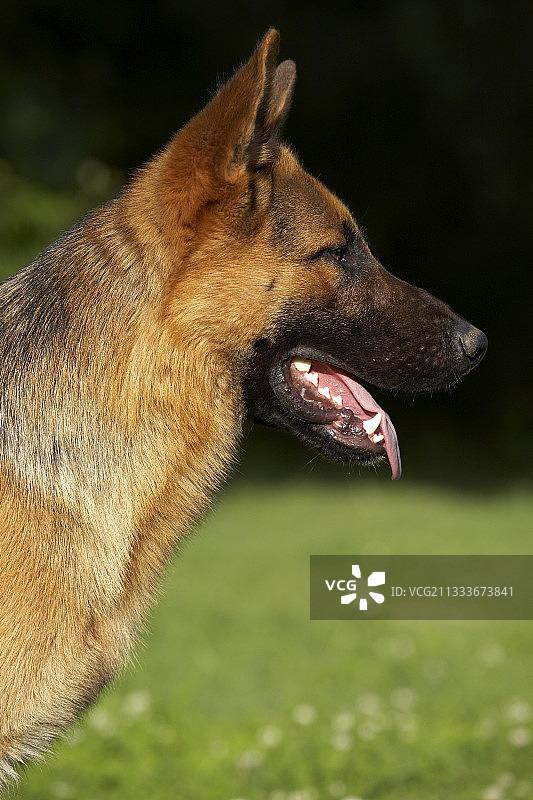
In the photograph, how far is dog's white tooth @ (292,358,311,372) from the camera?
157 inches

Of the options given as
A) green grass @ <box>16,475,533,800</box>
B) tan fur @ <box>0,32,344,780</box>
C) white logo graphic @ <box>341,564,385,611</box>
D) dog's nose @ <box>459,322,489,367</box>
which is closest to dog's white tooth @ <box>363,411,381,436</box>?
dog's nose @ <box>459,322,489,367</box>

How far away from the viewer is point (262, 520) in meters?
13.8

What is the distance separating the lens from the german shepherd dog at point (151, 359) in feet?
11.4

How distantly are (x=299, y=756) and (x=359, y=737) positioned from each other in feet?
1.59

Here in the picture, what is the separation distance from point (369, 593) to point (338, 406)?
6.73 meters

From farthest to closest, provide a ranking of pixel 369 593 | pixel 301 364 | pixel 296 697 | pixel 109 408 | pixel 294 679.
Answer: pixel 369 593, pixel 294 679, pixel 296 697, pixel 301 364, pixel 109 408

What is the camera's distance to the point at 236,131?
11.4 feet

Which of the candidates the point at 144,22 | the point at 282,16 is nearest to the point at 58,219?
the point at 144,22

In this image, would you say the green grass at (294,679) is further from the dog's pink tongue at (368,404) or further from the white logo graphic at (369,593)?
the dog's pink tongue at (368,404)

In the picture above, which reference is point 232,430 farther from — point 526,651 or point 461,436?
point 461,436

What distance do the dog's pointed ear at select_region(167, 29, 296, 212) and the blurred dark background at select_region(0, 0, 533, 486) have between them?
1123 centimetres

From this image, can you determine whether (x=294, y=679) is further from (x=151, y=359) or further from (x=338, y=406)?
(x=151, y=359)

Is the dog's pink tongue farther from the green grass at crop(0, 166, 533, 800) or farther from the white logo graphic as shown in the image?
the white logo graphic

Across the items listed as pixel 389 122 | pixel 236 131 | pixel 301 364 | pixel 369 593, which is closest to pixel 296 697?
pixel 369 593
